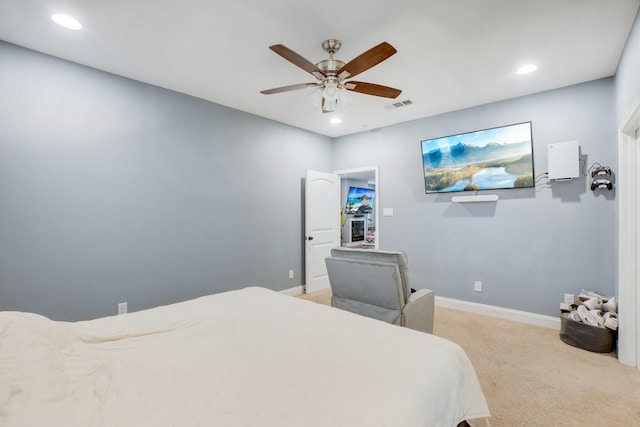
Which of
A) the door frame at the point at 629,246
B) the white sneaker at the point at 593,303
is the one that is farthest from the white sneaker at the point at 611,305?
the door frame at the point at 629,246

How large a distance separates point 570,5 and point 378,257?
220cm

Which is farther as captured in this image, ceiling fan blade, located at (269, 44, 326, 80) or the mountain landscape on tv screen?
the mountain landscape on tv screen

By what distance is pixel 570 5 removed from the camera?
1949 mm

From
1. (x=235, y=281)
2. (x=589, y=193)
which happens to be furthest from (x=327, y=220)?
(x=589, y=193)

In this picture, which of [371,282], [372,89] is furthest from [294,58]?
[371,282]

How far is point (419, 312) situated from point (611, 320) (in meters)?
1.72

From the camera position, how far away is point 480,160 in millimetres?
3674

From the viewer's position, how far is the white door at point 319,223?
4.64m

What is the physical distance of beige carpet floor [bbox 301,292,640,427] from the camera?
1826 mm

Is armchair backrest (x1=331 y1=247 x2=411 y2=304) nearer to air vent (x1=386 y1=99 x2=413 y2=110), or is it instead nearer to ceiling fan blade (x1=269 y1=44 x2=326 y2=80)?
ceiling fan blade (x1=269 y1=44 x2=326 y2=80)

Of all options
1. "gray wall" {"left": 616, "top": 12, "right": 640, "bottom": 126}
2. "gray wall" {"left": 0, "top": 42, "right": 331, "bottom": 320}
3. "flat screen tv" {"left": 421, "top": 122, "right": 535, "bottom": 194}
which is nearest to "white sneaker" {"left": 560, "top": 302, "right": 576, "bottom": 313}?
"flat screen tv" {"left": 421, "top": 122, "right": 535, "bottom": 194}

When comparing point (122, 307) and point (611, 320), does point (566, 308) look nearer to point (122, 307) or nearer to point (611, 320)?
point (611, 320)

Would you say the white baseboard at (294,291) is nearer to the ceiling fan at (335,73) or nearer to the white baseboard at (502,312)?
the white baseboard at (502,312)

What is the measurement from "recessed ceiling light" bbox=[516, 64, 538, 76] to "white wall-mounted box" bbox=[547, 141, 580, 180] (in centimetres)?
86
